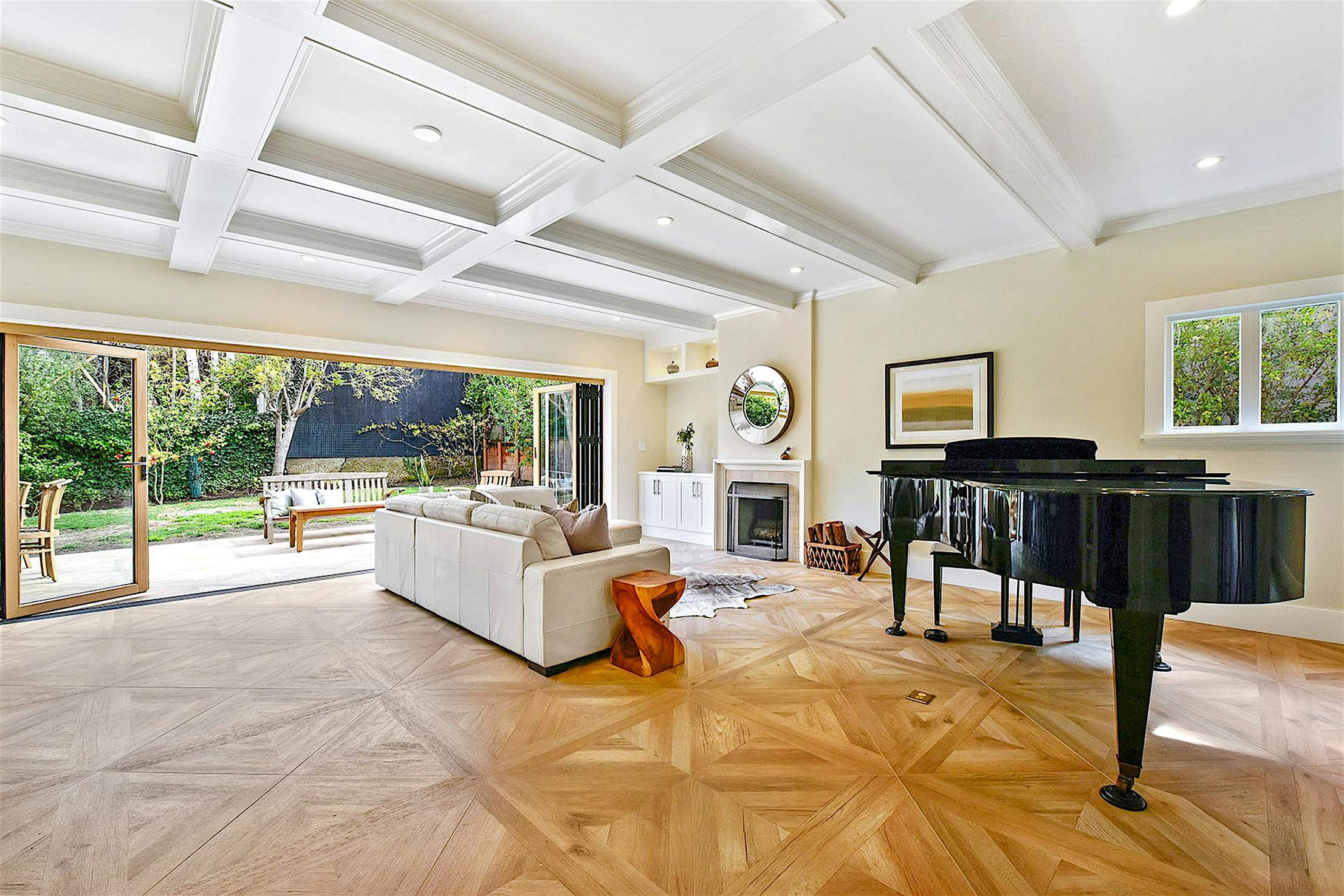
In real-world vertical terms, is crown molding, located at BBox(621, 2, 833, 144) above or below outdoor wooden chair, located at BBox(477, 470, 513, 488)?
above

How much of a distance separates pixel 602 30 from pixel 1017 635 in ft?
11.9

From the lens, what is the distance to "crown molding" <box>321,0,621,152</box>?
1959 mm

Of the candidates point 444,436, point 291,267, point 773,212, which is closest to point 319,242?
point 291,267

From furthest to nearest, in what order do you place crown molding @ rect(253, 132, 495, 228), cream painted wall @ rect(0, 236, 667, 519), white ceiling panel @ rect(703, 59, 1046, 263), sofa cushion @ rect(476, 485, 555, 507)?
1. sofa cushion @ rect(476, 485, 555, 507)
2. cream painted wall @ rect(0, 236, 667, 519)
3. crown molding @ rect(253, 132, 495, 228)
4. white ceiling panel @ rect(703, 59, 1046, 263)

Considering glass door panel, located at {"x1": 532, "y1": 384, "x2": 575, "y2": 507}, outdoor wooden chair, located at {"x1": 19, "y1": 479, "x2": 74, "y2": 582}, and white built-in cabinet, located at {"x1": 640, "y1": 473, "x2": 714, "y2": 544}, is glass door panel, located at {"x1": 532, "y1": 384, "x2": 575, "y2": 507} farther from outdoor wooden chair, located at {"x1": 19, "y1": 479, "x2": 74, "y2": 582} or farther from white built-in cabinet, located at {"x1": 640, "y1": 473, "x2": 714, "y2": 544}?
outdoor wooden chair, located at {"x1": 19, "y1": 479, "x2": 74, "y2": 582}

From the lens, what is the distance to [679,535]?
23.4ft

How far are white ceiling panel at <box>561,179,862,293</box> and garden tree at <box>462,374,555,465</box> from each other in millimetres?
6314

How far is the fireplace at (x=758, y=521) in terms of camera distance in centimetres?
584

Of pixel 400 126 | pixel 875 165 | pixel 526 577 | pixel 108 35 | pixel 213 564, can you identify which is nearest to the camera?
pixel 108 35

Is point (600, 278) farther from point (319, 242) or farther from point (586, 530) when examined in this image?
point (586, 530)

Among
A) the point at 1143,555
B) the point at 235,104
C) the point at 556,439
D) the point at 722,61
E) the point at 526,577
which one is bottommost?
the point at 526,577

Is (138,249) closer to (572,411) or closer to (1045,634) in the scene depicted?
(572,411)

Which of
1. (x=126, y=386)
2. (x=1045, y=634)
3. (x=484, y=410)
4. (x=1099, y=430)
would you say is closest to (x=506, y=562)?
(x=1045, y=634)

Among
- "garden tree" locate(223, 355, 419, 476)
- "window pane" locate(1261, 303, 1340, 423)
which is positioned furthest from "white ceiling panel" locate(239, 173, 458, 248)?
"window pane" locate(1261, 303, 1340, 423)
